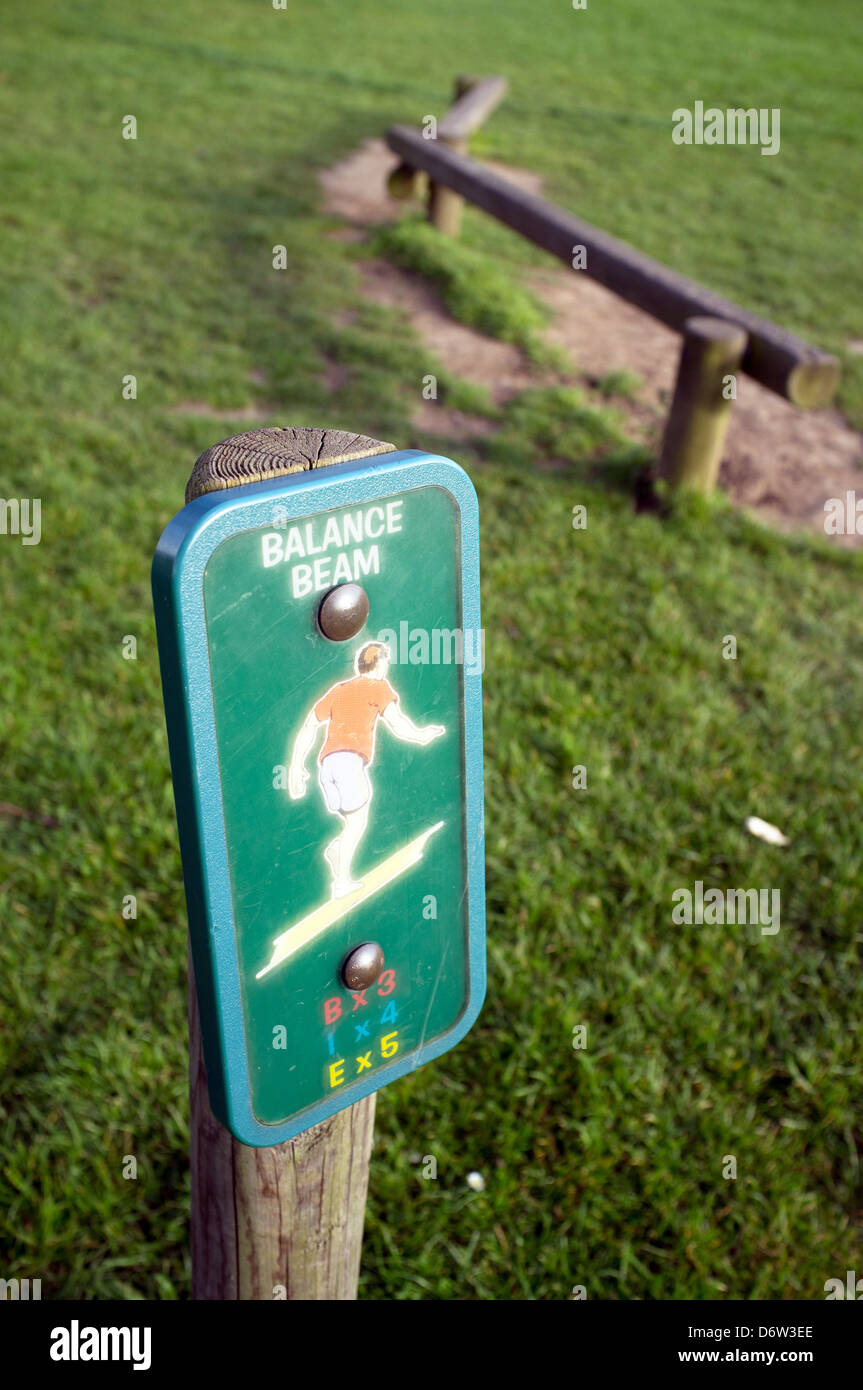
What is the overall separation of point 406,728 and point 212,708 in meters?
0.25

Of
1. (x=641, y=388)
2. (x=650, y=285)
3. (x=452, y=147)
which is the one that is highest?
(x=452, y=147)

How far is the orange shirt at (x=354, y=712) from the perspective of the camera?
1169 millimetres

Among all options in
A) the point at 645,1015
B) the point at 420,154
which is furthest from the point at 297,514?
the point at 420,154

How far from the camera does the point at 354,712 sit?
1192 millimetres

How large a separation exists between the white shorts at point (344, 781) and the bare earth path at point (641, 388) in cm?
389

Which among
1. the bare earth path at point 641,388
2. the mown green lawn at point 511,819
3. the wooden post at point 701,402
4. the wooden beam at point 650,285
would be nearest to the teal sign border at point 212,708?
the mown green lawn at point 511,819

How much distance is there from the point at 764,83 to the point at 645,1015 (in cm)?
1249

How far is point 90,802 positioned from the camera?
3.04 metres

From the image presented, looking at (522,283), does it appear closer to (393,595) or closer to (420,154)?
(420,154)

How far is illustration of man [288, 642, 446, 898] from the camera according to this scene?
1170mm

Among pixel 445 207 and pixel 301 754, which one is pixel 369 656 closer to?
pixel 301 754

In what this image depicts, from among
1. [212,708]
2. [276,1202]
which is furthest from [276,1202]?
[212,708]

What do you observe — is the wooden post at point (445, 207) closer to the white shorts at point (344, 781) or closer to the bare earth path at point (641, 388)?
the bare earth path at point (641, 388)

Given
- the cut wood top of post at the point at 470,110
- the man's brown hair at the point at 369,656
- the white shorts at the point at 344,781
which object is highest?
the cut wood top of post at the point at 470,110
